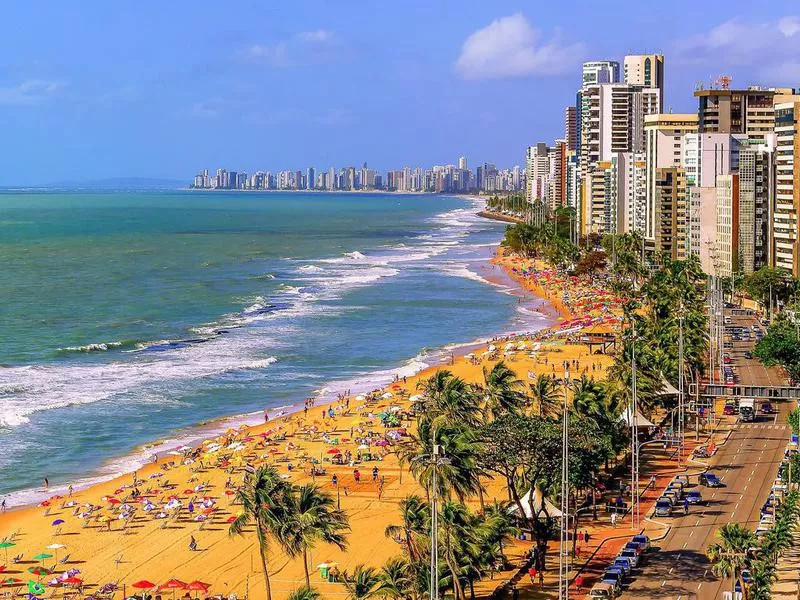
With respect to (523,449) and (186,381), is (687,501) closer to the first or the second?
(523,449)

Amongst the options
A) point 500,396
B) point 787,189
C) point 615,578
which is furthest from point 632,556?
point 787,189

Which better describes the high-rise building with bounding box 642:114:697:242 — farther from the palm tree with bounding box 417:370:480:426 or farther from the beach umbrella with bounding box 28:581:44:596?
the beach umbrella with bounding box 28:581:44:596

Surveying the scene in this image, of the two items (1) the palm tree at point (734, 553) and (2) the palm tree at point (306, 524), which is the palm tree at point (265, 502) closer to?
(2) the palm tree at point (306, 524)

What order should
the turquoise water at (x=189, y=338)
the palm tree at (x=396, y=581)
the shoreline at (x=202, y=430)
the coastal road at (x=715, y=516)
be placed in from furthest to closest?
the turquoise water at (x=189, y=338) → the shoreline at (x=202, y=430) → the coastal road at (x=715, y=516) → the palm tree at (x=396, y=581)

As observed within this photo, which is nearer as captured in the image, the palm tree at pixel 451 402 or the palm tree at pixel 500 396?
the palm tree at pixel 451 402

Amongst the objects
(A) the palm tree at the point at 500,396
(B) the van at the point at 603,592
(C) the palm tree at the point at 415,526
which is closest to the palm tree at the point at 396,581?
(C) the palm tree at the point at 415,526

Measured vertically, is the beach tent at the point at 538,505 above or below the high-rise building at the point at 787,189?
below

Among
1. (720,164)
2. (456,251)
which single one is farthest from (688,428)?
(456,251)
